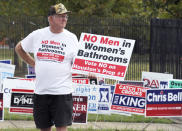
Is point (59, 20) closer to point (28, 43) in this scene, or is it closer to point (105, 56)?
point (28, 43)

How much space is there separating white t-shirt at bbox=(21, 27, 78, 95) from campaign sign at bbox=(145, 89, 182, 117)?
3.40 metres

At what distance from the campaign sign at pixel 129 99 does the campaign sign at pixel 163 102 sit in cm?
29

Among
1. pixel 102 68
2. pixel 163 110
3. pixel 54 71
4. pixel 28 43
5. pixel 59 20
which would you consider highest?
pixel 59 20

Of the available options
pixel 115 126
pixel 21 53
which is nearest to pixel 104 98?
pixel 115 126

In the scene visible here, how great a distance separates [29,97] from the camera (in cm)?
798

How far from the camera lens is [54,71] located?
4785 mm

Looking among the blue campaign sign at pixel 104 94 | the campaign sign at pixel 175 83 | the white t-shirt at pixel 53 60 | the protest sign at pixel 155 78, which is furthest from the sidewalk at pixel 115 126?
the white t-shirt at pixel 53 60

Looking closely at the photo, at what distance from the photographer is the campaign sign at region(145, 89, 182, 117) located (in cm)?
Result: 798

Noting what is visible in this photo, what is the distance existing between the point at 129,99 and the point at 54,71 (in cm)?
383

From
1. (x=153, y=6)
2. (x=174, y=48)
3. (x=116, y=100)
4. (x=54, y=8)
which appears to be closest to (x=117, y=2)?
(x=153, y=6)

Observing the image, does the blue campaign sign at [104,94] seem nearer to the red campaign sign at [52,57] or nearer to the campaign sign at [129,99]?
the campaign sign at [129,99]

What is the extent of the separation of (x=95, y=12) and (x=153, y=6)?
4.94m

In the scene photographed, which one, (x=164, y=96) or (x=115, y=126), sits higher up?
(x=164, y=96)

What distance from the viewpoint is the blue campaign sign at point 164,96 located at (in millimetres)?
7992
